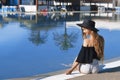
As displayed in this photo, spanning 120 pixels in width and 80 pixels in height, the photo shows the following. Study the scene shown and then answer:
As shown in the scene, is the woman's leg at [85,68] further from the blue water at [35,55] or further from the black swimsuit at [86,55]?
the blue water at [35,55]

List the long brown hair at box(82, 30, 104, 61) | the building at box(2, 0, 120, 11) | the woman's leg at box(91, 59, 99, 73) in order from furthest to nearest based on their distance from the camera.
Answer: the building at box(2, 0, 120, 11), the woman's leg at box(91, 59, 99, 73), the long brown hair at box(82, 30, 104, 61)

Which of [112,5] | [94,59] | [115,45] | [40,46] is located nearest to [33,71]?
[94,59]

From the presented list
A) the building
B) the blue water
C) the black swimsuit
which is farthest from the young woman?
the building

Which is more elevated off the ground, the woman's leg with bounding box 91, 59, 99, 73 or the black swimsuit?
the black swimsuit

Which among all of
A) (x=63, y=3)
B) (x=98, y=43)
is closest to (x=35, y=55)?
(x=98, y=43)

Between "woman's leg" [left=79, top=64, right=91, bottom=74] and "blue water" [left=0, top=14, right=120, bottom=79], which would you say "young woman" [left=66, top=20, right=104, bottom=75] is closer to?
"woman's leg" [left=79, top=64, right=91, bottom=74]

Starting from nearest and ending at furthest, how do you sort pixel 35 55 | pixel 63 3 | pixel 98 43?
1. pixel 98 43
2. pixel 35 55
3. pixel 63 3

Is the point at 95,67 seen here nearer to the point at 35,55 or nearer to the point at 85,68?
the point at 85,68

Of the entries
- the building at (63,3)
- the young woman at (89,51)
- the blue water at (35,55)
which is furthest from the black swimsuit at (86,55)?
the building at (63,3)

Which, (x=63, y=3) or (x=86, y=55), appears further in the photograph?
(x=63, y=3)

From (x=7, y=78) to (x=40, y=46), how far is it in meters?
5.49

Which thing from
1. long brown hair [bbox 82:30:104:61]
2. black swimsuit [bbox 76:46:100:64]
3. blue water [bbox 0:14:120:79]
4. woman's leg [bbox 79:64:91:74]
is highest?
long brown hair [bbox 82:30:104:61]

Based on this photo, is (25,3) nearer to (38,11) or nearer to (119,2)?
(38,11)

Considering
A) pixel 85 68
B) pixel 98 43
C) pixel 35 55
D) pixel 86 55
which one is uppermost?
pixel 98 43
